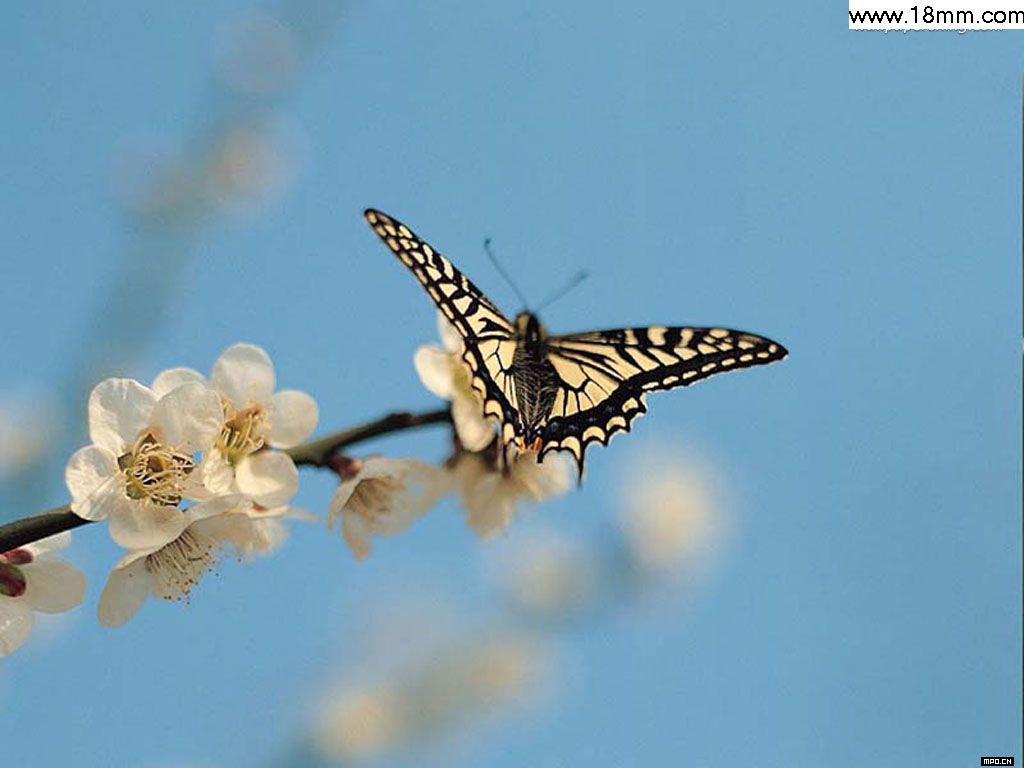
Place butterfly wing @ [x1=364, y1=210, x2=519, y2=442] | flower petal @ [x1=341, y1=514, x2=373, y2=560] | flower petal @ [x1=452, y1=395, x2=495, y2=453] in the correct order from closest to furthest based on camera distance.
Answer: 1. butterfly wing @ [x1=364, y1=210, x2=519, y2=442]
2. flower petal @ [x1=452, y1=395, x2=495, y2=453]
3. flower petal @ [x1=341, y1=514, x2=373, y2=560]

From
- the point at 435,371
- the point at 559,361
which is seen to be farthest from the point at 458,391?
the point at 559,361

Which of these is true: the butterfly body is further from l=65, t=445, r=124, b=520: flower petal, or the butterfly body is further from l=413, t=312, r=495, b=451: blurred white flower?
l=65, t=445, r=124, b=520: flower petal

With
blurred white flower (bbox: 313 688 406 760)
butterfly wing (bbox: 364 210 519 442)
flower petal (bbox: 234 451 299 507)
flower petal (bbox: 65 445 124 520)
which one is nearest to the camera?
flower petal (bbox: 65 445 124 520)

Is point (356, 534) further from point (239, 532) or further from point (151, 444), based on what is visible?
point (151, 444)

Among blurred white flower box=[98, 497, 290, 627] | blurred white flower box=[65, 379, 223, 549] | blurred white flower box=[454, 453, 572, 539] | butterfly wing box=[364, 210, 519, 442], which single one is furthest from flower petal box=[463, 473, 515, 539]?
blurred white flower box=[65, 379, 223, 549]

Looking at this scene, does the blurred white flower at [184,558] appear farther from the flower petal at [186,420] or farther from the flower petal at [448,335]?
the flower petal at [448,335]

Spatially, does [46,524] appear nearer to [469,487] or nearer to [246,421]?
[246,421]
